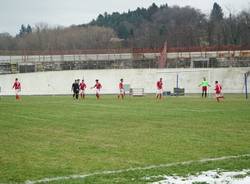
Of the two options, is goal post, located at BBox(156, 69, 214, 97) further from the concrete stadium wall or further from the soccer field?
the soccer field

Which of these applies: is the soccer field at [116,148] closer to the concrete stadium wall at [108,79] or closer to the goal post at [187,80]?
the goal post at [187,80]

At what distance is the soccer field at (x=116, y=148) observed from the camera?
9.52m

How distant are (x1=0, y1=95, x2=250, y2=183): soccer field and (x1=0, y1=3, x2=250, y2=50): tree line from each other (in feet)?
234

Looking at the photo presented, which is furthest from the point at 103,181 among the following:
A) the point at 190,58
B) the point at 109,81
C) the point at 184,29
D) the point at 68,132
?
the point at 184,29

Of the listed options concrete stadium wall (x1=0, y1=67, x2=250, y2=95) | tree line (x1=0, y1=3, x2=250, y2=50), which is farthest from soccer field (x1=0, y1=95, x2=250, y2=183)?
tree line (x1=0, y1=3, x2=250, y2=50)

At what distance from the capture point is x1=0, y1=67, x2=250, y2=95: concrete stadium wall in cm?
6038

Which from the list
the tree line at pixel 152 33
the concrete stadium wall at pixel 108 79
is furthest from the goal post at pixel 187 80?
the tree line at pixel 152 33

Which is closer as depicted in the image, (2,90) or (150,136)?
(150,136)

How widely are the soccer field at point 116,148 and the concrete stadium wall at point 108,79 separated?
130 ft

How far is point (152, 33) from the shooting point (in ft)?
390

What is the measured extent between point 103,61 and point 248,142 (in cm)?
5817

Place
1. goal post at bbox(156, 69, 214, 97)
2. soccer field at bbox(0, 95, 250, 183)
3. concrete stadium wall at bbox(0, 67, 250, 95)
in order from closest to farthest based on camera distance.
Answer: soccer field at bbox(0, 95, 250, 183)
goal post at bbox(156, 69, 214, 97)
concrete stadium wall at bbox(0, 67, 250, 95)

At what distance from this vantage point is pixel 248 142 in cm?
1396

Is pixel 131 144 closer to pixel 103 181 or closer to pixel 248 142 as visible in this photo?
pixel 248 142
